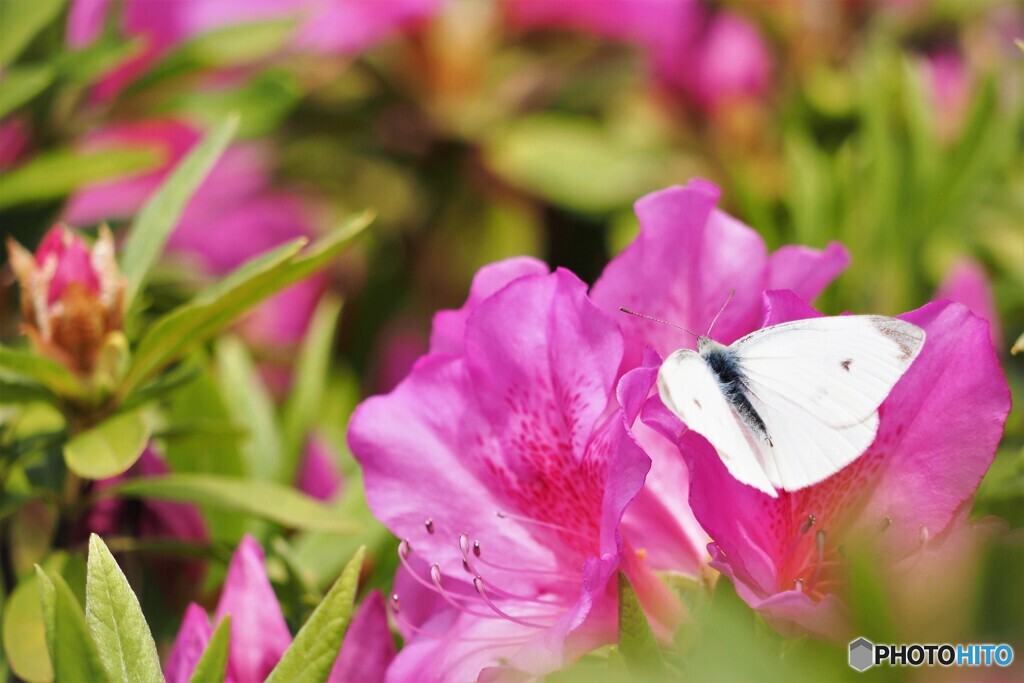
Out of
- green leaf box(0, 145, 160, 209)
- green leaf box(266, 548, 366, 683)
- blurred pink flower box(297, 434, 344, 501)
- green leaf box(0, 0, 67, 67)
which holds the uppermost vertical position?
green leaf box(0, 0, 67, 67)

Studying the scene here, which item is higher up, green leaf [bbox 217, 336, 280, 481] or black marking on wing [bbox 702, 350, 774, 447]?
black marking on wing [bbox 702, 350, 774, 447]

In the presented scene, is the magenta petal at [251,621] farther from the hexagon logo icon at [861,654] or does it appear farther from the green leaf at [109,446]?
the hexagon logo icon at [861,654]

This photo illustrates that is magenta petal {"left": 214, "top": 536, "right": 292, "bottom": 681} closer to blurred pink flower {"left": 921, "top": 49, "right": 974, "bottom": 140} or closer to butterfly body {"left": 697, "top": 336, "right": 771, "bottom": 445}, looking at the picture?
butterfly body {"left": 697, "top": 336, "right": 771, "bottom": 445}

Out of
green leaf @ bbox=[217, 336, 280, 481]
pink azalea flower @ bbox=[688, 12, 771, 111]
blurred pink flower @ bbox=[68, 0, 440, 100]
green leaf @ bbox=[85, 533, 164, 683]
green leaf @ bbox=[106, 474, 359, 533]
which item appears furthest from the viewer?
pink azalea flower @ bbox=[688, 12, 771, 111]

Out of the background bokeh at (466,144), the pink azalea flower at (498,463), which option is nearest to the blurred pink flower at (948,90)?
the background bokeh at (466,144)

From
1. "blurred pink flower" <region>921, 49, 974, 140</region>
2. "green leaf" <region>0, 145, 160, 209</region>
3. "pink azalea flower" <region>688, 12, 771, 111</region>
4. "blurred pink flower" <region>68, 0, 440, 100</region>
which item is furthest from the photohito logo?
"pink azalea flower" <region>688, 12, 771, 111</region>

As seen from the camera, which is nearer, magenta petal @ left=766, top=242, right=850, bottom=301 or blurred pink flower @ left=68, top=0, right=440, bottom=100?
magenta petal @ left=766, top=242, right=850, bottom=301

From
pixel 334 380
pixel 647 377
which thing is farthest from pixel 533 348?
pixel 334 380

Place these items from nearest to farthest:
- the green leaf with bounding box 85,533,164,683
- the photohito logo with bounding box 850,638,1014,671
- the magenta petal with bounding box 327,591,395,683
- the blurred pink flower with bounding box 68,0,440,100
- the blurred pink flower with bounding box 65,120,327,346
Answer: the photohito logo with bounding box 850,638,1014,671
the green leaf with bounding box 85,533,164,683
the magenta petal with bounding box 327,591,395,683
the blurred pink flower with bounding box 68,0,440,100
the blurred pink flower with bounding box 65,120,327,346
